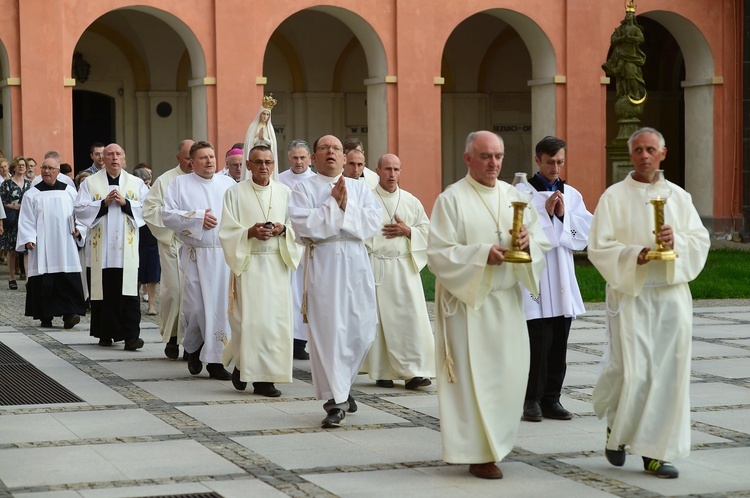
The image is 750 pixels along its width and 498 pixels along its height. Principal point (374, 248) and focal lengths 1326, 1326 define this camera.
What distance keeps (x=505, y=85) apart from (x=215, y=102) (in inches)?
339

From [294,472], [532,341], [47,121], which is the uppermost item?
[47,121]

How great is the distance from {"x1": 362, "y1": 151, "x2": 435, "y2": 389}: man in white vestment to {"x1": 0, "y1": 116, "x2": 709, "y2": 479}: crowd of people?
11mm

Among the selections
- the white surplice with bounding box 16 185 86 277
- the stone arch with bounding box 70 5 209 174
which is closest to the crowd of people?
the white surplice with bounding box 16 185 86 277

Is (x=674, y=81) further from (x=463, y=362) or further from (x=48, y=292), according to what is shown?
(x=463, y=362)

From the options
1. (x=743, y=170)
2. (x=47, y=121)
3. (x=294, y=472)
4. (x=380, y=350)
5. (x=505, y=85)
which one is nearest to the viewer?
(x=294, y=472)

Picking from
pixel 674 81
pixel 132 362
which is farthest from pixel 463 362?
pixel 674 81

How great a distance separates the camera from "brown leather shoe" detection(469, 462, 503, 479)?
6.50 m

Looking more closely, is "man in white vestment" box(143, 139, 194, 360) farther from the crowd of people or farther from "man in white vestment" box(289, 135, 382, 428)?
"man in white vestment" box(289, 135, 382, 428)

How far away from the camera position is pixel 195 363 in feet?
33.6

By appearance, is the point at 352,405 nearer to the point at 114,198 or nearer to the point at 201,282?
the point at 201,282

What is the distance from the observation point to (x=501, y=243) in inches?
270

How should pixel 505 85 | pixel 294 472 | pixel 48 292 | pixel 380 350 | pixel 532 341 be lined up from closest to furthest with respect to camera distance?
pixel 294 472
pixel 532 341
pixel 380 350
pixel 48 292
pixel 505 85

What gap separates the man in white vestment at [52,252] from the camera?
1356 centimetres

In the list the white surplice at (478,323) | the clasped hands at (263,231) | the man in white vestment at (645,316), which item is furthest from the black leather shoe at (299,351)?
the man in white vestment at (645,316)
